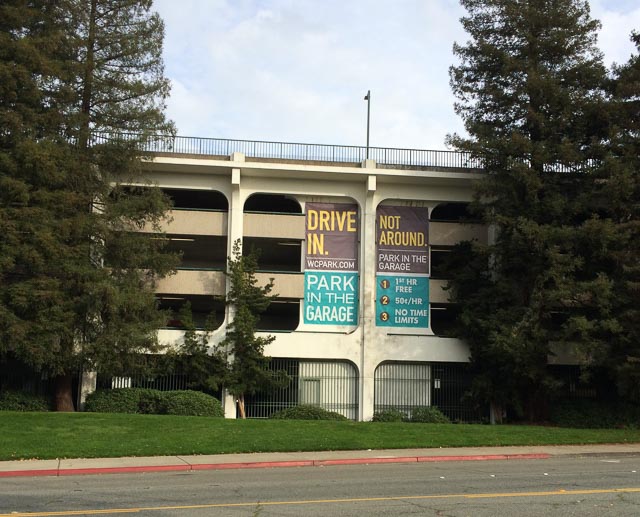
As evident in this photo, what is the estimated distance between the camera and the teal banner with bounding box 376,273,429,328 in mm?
31328

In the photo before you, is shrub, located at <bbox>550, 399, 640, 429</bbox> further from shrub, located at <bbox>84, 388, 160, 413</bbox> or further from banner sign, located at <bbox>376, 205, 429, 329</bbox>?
shrub, located at <bbox>84, 388, 160, 413</bbox>

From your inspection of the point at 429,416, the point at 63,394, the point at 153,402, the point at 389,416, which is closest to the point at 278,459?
the point at 153,402

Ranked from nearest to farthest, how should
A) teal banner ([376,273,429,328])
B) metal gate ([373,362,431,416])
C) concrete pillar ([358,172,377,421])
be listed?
concrete pillar ([358,172,377,421]) → metal gate ([373,362,431,416]) → teal banner ([376,273,429,328])

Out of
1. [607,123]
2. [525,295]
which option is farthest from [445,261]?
[607,123]

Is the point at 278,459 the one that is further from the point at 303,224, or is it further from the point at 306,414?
the point at 303,224

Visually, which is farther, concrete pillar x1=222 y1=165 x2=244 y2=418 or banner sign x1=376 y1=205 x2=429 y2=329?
banner sign x1=376 y1=205 x2=429 y2=329

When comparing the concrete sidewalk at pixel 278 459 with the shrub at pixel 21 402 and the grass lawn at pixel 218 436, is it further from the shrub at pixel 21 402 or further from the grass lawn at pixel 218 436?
the shrub at pixel 21 402

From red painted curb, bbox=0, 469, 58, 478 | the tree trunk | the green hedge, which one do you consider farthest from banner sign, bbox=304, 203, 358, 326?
red painted curb, bbox=0, 469, 58, 478

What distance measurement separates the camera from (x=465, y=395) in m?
29.5

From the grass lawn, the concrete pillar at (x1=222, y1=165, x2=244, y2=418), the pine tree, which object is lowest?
the grass lawn

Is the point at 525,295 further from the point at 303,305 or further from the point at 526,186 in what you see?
the point at 303,305

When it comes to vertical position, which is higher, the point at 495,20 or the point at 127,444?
the point at 495,20

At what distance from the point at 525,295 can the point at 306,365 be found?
9427mm

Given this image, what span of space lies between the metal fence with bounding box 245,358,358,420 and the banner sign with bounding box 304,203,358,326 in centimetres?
190
